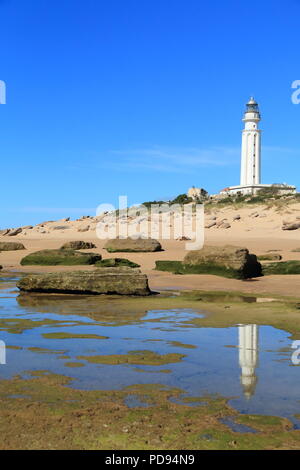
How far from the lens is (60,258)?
52.6 feet

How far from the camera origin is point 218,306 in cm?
765

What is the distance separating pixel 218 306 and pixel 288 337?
2.28 metres

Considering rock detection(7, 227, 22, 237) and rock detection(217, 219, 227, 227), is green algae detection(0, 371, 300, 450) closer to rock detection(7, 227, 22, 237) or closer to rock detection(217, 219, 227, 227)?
rock detection(217, 219, 227, 227)

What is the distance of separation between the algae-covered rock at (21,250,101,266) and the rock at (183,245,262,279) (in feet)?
15.0

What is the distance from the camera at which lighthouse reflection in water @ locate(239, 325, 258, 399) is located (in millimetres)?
3703

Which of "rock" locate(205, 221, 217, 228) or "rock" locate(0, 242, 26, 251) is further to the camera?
"rock" locate(205, 221, 217, 228)

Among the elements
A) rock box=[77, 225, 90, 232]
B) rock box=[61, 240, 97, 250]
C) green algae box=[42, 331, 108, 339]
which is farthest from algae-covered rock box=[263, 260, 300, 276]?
rock box=[77, 225, 90, 232]

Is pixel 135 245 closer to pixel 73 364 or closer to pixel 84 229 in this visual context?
pixel 73 364

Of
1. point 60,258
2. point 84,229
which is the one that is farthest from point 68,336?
point 84,229

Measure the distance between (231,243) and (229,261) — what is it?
39.7ft

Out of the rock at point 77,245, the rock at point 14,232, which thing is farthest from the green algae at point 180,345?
the rock at point 14,232

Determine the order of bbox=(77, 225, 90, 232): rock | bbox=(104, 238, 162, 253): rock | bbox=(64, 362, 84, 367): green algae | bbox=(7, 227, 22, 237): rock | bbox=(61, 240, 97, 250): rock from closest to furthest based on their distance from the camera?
bbox=(64, 362, 84, 367): green algae < bbox=(104, 238, 162, 253): rock < bbox=(61, 240, 97, 250): rock < bbox=(77, 225, 90, 232): rock < bbox=(7, 227, 22, 237): rock
